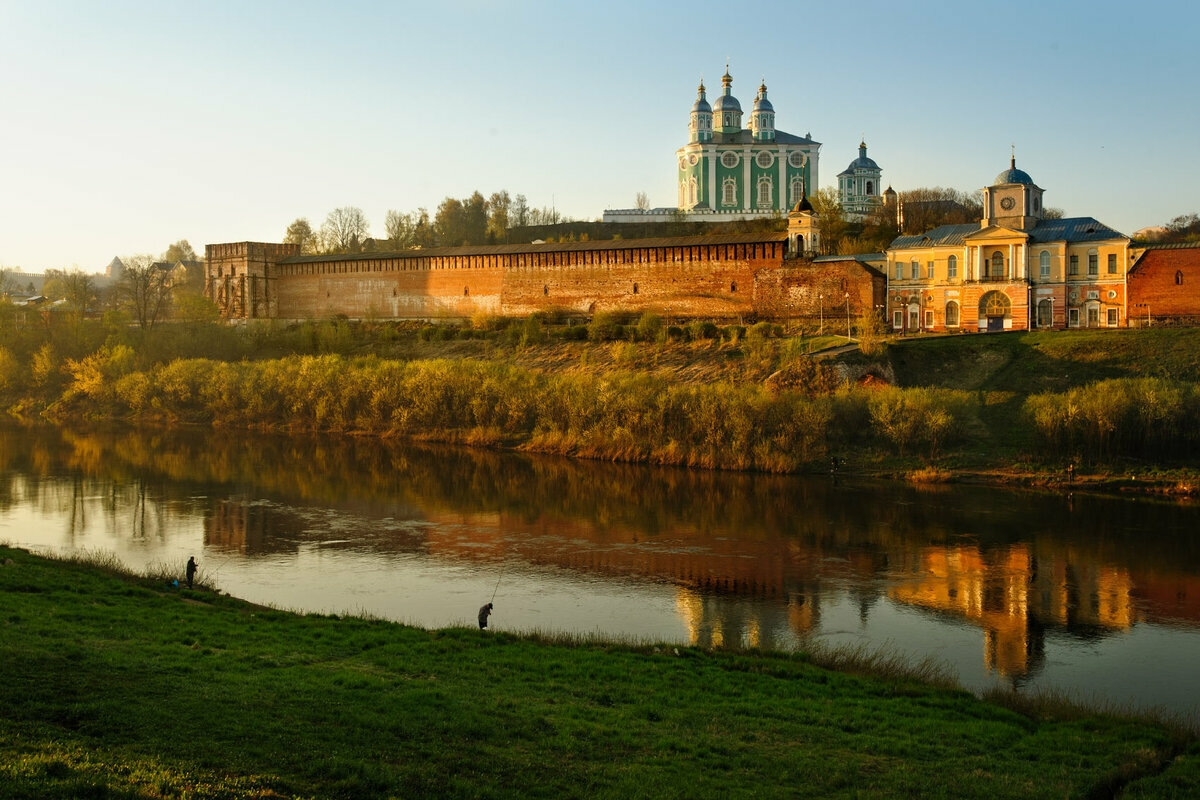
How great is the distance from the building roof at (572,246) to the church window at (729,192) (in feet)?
42.0

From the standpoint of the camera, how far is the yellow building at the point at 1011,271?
Result: 2481 cm

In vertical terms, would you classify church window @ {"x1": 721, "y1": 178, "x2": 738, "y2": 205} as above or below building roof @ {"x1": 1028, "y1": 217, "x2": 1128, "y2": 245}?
above

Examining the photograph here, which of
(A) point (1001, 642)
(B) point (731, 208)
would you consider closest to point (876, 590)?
(A) point (1001, 642)

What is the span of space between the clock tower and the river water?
1109cm

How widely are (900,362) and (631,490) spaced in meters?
7.83

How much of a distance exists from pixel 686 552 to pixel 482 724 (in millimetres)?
7654

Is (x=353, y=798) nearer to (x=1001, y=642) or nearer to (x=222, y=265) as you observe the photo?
(x=1001, y=642)

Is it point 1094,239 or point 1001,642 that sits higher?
point 1094,239

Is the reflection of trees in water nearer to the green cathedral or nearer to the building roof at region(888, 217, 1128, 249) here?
the building roof at region(888, 217, 1128, 249)

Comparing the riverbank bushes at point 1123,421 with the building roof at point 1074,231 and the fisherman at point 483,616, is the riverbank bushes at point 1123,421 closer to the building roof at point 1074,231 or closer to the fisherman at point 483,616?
the building roof at point 1074,231

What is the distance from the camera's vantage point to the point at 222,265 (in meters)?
38.1

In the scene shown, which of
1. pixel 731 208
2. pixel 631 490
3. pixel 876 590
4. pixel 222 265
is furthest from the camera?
pixel 731 208

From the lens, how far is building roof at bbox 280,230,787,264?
95.0 ft

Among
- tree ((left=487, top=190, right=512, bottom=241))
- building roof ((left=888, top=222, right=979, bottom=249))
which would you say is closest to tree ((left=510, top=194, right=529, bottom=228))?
tree ((left=487, top=190, right=512, bottom=241))
